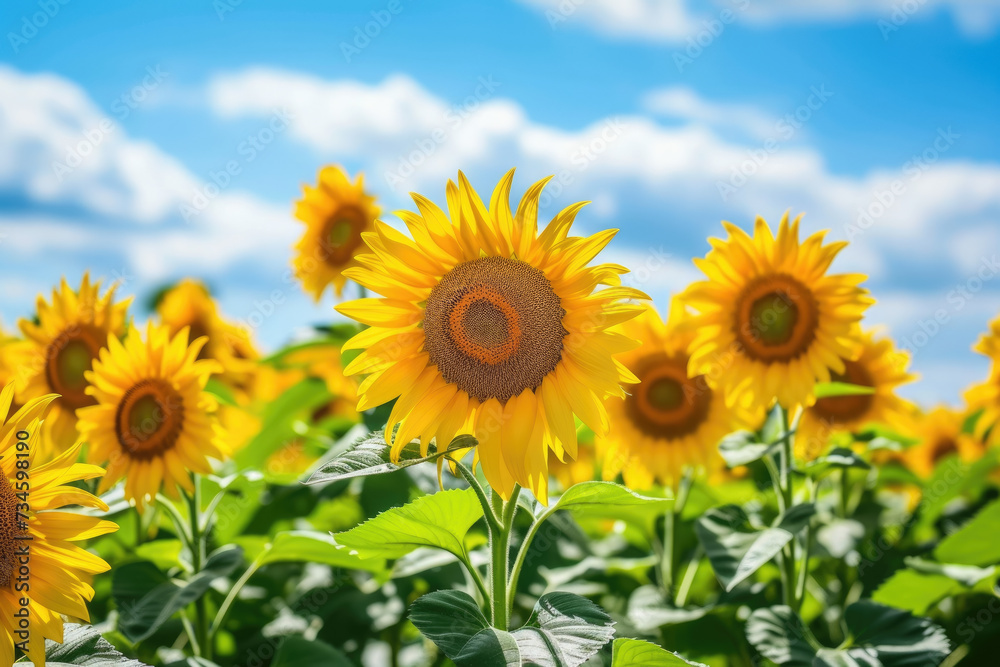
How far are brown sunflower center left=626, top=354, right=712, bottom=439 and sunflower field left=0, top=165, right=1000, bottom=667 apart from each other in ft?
0.04

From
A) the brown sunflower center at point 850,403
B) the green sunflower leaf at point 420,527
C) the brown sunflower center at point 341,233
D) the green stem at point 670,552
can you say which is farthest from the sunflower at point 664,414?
the brown sunflower center at point 341,233

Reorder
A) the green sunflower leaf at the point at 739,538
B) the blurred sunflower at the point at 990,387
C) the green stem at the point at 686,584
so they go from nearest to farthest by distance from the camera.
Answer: the green sunflower leaf at the point at 739,538
the green stem at the point at 686,584
the blurred sunflower at the point at 990,387

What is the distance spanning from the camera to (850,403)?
13.3ft

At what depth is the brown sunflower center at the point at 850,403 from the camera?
158 inches

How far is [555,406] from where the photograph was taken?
201 cm

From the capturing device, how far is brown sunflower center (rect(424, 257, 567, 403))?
6.53 ft

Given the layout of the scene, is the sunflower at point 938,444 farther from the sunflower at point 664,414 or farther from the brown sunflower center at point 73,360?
the brown sunflower center at point 73,360

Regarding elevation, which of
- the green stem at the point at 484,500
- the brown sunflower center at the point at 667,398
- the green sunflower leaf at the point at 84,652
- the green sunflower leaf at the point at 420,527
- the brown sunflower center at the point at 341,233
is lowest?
the green sunflower leaf at the point at 84,652

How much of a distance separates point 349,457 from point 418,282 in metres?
0.47

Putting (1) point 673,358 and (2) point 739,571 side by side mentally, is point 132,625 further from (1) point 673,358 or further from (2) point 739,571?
(1) point 673,358

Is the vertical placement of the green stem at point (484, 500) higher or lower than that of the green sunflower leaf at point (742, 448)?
lower

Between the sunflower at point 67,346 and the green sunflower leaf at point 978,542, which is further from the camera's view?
the sunflower at point 67,346

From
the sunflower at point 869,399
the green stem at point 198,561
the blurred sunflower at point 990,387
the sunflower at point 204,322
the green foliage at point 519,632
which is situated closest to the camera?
the green foliage at point 519,632

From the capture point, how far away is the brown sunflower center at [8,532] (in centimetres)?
185
